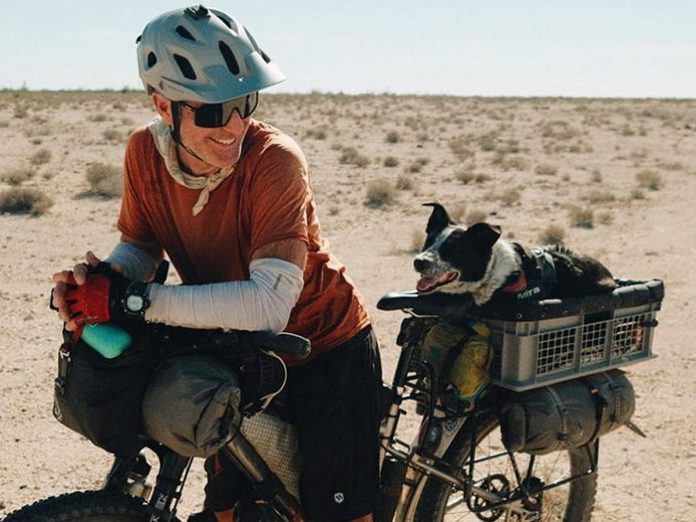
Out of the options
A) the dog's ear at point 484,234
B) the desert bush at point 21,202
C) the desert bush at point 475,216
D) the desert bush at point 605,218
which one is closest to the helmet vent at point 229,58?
A: the dog's ear at point 484,234

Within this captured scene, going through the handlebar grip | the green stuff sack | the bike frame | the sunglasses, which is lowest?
the bike frame

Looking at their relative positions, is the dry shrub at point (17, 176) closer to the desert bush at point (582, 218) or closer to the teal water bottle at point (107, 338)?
the desert bush at point (582, 218)

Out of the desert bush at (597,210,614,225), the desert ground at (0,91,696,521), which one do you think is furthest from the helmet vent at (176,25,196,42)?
the desert bush at (597,210,614,225)

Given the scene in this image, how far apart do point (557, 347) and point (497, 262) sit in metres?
0.73

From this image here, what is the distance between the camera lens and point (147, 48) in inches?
103

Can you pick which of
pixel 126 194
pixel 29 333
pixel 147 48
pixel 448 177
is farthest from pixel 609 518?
pixel 448 177

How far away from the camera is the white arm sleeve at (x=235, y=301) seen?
2398 millimetres

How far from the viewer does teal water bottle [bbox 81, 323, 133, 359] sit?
230 centimetres

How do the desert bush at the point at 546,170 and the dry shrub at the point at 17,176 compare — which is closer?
the dry shrub at the point at 17,176

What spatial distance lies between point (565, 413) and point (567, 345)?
0.25m

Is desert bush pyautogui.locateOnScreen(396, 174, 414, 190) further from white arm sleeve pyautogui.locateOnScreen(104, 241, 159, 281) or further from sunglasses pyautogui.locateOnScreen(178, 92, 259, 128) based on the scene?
sunglasses pyautogui.locateOnScreen(178, 92, 259, 128)

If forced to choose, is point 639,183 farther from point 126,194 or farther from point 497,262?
point 126,194

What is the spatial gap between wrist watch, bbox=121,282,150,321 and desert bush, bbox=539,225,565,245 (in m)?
11.1

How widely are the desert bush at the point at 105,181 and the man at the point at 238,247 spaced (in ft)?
41.7
